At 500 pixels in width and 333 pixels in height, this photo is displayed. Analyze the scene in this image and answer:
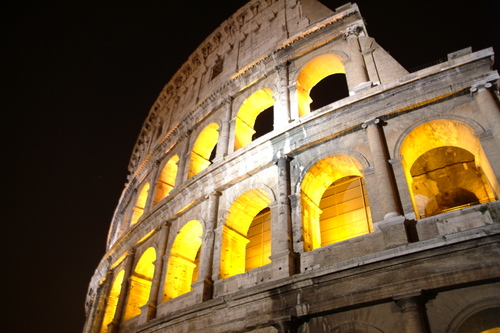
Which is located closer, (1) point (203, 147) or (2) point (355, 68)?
(2) point (355, 68)

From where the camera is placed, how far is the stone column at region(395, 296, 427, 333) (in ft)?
19.4

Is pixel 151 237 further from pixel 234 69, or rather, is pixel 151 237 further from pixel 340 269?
pixel 340 269

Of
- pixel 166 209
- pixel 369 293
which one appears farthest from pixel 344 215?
pixel 166 209

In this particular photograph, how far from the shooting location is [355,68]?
10273 millimetres

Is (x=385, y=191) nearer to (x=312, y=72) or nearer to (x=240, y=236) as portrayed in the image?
(x=240, y=236)

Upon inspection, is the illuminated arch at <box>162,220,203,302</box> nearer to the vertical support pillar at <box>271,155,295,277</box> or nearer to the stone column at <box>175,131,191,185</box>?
the stone column at <box>175,131,191,185</box>

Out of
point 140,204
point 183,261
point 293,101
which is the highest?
point 140,204

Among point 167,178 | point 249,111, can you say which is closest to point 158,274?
point 167,178

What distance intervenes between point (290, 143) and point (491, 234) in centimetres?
492

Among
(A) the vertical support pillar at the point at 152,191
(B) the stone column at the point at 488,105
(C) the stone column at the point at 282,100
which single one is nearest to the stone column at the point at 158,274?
(A) the vertical support pillar at the point at 152,191

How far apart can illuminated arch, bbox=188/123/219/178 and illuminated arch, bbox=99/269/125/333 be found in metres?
4.78

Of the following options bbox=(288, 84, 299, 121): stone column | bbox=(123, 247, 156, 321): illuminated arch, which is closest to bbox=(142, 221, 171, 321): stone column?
bbox=(123, 247, 156, 321): illuminated arch

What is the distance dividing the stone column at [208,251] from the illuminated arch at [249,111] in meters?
2.66

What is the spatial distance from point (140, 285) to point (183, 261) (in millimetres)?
2427
